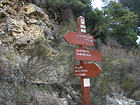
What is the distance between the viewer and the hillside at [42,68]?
4.46 m

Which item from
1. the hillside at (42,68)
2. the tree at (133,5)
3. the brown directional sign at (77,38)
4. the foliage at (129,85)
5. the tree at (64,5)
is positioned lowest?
the foliage at (129,85)

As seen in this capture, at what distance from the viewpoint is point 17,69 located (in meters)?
4.77

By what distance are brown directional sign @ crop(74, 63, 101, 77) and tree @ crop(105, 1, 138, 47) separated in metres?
11.8

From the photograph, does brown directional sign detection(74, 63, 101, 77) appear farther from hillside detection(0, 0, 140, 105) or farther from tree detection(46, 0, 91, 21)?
tree detection(46, 0, 91, 21)

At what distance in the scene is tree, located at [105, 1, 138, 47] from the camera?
15.8m

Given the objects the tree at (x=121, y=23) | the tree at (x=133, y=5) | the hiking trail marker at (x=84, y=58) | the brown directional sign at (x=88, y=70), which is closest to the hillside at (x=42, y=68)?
the hiking trail marker at (x=84, y=58)

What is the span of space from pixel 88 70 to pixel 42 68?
161 centimetres

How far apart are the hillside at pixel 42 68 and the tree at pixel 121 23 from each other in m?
4.65

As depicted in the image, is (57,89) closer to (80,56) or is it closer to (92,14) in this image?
(80,56)

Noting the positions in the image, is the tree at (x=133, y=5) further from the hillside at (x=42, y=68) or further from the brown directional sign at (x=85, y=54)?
the brown directional sign at (x=85, y=54)

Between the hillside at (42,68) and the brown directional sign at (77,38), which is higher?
the brown directional sign at (77,38)

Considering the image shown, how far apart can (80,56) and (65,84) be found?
171 centimetres

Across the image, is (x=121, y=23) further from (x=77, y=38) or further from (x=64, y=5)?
(x=77, y=38)

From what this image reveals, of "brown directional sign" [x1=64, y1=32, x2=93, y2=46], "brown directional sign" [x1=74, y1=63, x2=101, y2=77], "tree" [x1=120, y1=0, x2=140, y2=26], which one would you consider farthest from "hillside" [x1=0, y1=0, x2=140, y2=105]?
"tree" [x1=120, y1=0, x2=140, y2=26]
